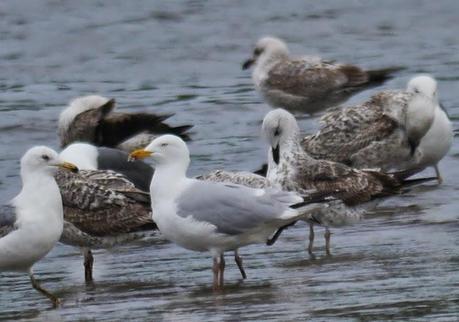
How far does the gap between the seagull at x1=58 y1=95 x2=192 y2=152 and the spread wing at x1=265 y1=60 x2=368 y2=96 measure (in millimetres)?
2963

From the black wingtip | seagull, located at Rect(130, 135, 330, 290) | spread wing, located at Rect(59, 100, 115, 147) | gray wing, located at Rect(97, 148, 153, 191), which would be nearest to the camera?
seagull, located at Rect(130, 135, 330, 290)

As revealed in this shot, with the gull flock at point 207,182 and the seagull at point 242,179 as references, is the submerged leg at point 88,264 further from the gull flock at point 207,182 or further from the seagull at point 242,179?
the seagull at point 242,179

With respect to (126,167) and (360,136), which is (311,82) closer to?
(360,136)

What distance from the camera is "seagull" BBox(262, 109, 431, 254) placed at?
408 inches

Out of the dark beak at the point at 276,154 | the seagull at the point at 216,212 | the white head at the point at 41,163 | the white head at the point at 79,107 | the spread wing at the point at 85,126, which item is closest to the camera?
the seagull at the point at 216,212

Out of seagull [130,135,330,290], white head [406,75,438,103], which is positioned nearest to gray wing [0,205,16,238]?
seagull [130,135,330,290]

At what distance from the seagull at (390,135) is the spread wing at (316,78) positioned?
4.12 metres

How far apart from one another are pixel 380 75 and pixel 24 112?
463 centimetres

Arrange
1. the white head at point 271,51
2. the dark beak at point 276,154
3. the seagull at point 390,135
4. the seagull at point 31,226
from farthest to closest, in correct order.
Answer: the white head at point 271,51 → the seagull at point 390,135 → the dark beak at point 276,154 → the seagull at point 31,226

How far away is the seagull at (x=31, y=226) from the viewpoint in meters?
8.59

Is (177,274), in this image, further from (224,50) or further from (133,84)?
(224,50)

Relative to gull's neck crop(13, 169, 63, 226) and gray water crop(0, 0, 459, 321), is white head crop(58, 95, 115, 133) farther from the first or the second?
gull's neck crop(13, 169, 63, 226)

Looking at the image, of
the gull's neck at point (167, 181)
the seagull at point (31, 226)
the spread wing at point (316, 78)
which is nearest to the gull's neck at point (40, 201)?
the seagull at point (31, 226)

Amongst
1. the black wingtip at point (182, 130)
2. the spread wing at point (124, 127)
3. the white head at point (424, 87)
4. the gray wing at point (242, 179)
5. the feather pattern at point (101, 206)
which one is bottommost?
the black wingtip at point (182, 130)
